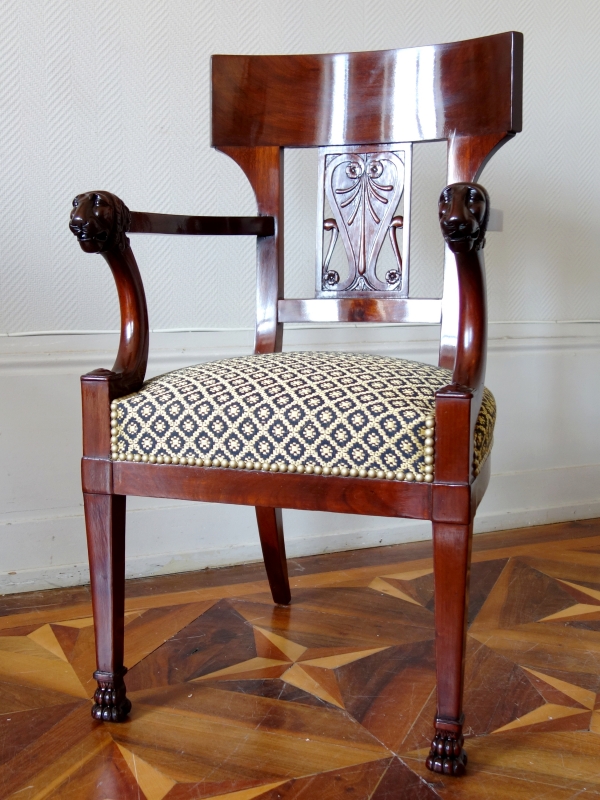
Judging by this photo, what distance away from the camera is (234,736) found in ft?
3.58

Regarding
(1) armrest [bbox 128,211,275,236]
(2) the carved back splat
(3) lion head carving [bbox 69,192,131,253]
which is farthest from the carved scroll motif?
(3) lion head carving [bbox 69,192,131,253]

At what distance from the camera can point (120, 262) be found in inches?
42.4

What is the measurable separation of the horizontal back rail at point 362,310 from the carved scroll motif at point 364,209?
3 centimetres

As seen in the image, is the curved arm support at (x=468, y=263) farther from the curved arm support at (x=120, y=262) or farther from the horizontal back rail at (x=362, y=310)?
the curved arm support at (x=120, y=262)

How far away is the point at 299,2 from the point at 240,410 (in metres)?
1.21

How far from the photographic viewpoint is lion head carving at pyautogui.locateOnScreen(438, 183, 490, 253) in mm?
906

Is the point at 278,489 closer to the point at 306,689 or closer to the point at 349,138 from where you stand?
the point at 306,689

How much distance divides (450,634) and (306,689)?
0.36 m

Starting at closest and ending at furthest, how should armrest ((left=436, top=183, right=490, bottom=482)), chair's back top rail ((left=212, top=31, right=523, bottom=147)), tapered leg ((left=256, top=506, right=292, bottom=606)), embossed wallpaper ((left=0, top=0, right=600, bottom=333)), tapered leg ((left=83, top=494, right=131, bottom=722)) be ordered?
1. armrest ((left=436, top=183, right=490, bottom=482))
2. tapered leg ((left=83, top=494, right=131, bottom=722))
3. chair's back top rail ((left=212, top=31, right=523, bottom=147))
4. tapered leg ((left=256, top=506, right=292, bottom=606))
5. embossed wallpaper ((left=0, top=0, right=600, bottom=333))

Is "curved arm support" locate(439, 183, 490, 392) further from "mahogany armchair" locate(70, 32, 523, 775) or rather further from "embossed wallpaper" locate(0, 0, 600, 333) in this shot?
"embossed wallpaper" locate(0, 0, 600, 333)

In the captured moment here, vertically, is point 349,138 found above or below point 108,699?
above

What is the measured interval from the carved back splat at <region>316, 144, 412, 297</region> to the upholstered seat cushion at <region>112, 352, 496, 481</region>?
1.05 ft

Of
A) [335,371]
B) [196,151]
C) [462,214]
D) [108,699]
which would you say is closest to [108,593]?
[108,699]

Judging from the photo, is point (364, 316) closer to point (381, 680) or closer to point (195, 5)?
point (381, 680)
